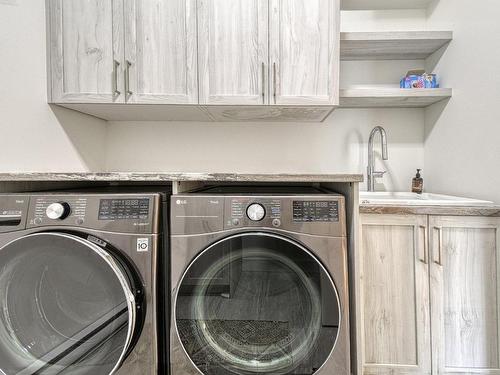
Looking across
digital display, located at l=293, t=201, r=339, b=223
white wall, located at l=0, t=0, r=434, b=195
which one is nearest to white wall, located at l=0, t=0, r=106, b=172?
white wall, located at l=0, t=0, r=434, b=195

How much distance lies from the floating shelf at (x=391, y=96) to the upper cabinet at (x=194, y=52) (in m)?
0.23

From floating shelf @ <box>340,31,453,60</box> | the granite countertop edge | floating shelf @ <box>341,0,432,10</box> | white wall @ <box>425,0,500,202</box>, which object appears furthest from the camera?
floating shelf @ <box>341,0,432,10</box>

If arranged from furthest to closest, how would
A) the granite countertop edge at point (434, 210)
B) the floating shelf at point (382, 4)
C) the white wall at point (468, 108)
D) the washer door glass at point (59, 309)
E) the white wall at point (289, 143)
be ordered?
the white wall at point (289, 143) → the floating shelf at point (382, 4) → the white wall at point (468, 108) → the granite countertop edge at point (434, 210) → the washer door glass at point (59, 309)

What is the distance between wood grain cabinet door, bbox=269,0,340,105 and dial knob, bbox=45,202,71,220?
43.9 inches

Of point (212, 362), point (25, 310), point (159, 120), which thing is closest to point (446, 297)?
point (212, 362)

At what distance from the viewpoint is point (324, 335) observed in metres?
1.08

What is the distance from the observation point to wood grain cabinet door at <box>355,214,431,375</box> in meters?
1.30

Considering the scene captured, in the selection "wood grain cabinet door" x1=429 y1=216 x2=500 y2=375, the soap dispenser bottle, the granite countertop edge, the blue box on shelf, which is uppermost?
the blue box on shelf

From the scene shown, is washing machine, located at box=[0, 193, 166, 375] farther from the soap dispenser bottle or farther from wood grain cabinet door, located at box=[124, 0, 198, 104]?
the soap dispenser bottle

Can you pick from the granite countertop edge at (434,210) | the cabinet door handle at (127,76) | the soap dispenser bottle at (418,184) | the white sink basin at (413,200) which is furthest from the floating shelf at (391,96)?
the cabinet door handle at (127,76)

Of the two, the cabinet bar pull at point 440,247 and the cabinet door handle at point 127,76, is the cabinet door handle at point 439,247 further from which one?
the cabinet door handle at point 127,76

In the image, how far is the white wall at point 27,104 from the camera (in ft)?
4.44

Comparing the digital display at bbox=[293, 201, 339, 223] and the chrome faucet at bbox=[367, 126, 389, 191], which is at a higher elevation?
the chrome faucet at bbox=[367, 126, 389, 191]

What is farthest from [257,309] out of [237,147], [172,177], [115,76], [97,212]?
[115,76]
